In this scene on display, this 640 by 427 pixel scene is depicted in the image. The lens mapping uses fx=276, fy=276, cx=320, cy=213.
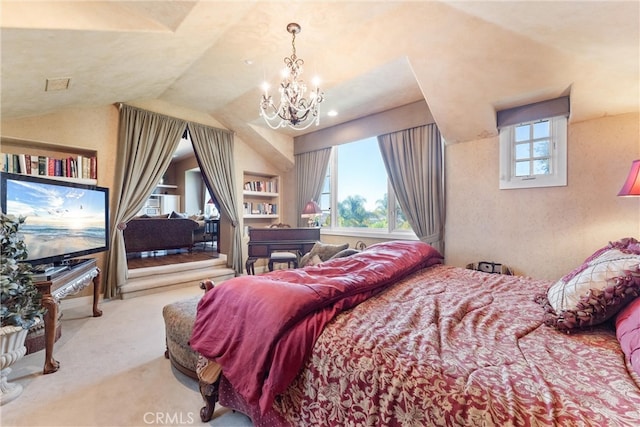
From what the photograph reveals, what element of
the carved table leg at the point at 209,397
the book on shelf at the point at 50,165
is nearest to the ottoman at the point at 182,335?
the carved table leg at the point at 209,397

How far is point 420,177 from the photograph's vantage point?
12.1 ft

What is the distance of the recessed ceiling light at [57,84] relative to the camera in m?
2.44

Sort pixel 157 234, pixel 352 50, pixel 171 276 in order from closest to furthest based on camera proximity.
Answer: pixel 352 50
pixel 171 276
pixel 157 234

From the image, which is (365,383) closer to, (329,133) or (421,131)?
(421,131)

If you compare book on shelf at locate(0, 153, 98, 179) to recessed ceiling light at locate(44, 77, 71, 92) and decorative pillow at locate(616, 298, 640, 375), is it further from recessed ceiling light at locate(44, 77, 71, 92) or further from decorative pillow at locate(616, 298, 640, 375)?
decorative pillow at locate(616, 298, 640, 375)

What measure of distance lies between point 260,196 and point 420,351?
16.3ft

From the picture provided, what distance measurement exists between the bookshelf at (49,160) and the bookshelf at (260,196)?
89.0 inches

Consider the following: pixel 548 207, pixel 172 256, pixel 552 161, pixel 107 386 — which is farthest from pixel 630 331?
pixel 172 256

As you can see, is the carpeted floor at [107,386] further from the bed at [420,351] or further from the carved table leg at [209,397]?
the bed at [420,351]

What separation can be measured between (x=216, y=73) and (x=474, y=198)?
3.37 m

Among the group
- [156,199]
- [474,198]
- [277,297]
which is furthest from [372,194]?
[156,199]

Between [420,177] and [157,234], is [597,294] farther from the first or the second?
[157,234]

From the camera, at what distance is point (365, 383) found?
97cm

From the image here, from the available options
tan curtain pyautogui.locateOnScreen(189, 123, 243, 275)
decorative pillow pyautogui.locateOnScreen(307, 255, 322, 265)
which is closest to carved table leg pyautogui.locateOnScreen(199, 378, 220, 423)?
decorative pillow pyautogui.locateOnScreen(307, 255, 322, 265)
